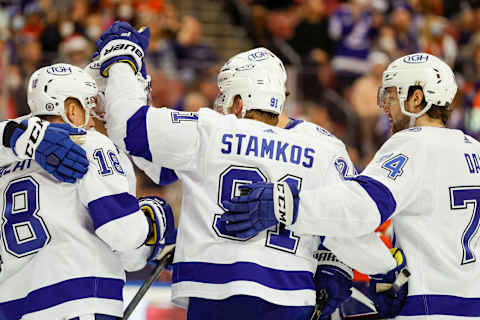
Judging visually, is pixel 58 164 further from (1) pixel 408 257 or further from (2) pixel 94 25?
(2) pixel 94 25

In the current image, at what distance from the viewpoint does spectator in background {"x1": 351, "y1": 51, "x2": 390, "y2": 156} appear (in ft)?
22.5

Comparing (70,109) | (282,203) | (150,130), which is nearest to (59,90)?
(70,109)

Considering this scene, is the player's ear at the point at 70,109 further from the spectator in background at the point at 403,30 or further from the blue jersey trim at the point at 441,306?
the spectator in background at the point at 403,30

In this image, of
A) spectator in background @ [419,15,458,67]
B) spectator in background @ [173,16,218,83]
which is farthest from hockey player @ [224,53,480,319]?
spectator in background @ [419,15,458,67]

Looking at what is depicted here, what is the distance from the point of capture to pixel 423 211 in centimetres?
275

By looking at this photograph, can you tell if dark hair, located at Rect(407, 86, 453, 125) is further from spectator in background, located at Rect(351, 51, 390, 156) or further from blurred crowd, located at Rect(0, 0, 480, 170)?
spectator in background, located at Rect(351, 51, 390, 156)

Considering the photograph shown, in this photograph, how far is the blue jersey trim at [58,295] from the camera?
2.60m

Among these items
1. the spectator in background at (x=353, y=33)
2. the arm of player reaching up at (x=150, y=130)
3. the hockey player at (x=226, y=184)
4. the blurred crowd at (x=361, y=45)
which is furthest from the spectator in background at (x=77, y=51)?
the hockey player at (x=226, y=184)

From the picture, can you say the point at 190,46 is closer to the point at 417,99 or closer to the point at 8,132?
the point at 417,99

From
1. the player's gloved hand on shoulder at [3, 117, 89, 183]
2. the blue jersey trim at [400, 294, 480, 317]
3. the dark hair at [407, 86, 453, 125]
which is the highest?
the dark hair at [407, 86, 453, 125]

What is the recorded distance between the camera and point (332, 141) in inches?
114

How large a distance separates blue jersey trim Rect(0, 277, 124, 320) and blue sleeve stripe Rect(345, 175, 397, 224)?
0.98 m

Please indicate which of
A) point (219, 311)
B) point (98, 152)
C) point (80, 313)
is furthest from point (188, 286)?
point (98, 152)

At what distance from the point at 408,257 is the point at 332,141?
1.70ft
